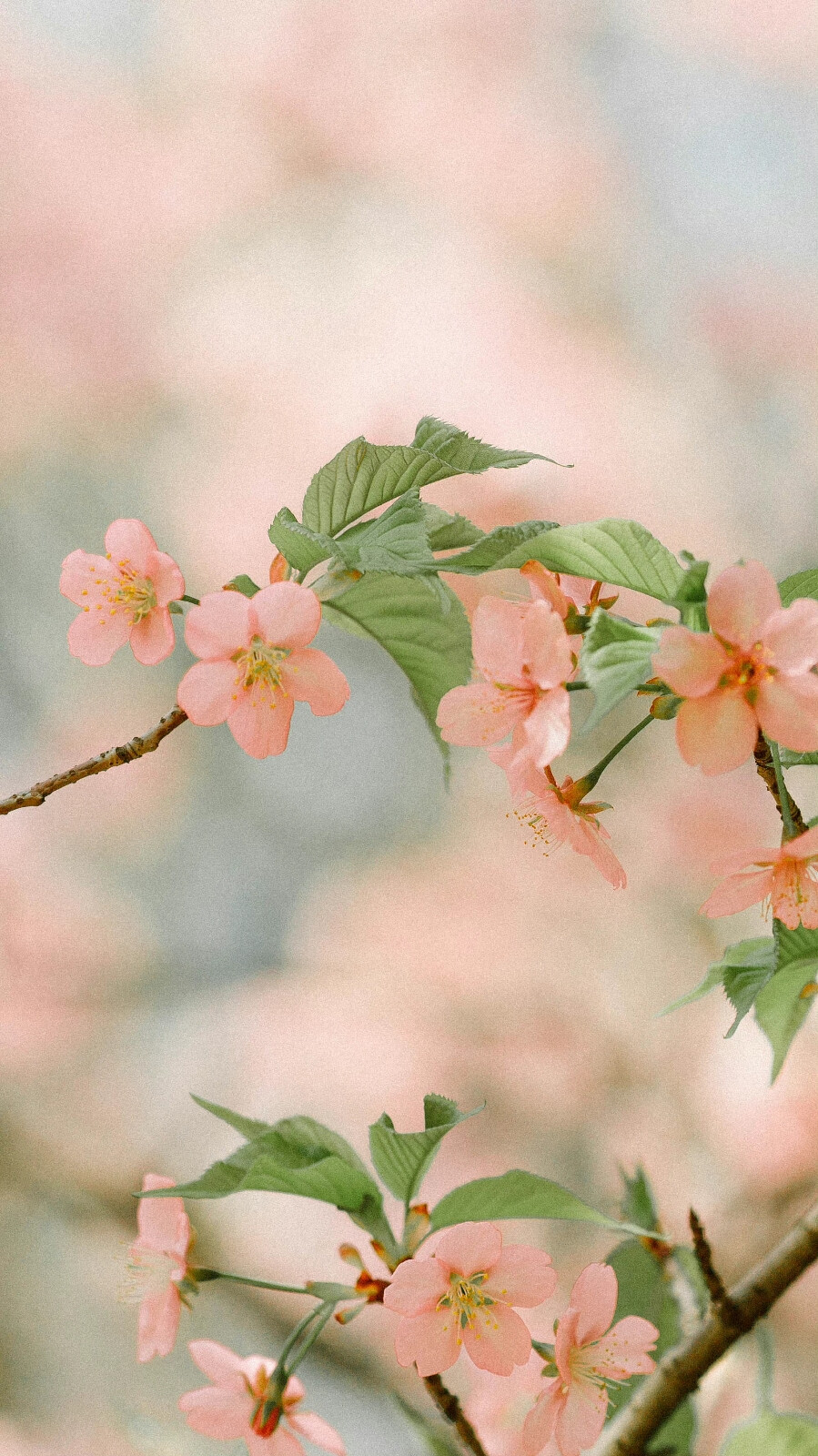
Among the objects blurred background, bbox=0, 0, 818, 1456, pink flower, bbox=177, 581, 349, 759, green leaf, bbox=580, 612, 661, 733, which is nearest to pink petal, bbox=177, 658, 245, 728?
pink flower, bbox=177, 581, 349, 759

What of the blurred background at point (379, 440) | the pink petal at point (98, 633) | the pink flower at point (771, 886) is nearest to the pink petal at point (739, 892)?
the pink flower at point (771, 886)

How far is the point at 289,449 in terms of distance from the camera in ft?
3.55

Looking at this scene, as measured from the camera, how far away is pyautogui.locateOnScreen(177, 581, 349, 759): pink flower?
35 centimetres

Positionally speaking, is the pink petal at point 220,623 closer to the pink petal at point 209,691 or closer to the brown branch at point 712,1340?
the pink petal at point 209,691

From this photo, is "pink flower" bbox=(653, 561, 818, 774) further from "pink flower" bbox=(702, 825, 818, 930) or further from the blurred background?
the blurred background

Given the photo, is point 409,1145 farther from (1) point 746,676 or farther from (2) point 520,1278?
(1) point 746,676

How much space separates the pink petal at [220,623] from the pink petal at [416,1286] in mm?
213

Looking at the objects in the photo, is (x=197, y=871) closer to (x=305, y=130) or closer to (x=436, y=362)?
(x=436, y=362)

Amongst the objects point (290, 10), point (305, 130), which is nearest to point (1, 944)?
point (305, 130)

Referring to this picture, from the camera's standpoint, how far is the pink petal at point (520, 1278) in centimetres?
39

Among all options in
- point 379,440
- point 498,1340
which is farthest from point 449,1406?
point 379,440

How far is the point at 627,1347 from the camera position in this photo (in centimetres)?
41

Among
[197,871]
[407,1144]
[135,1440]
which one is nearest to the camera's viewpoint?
[407,1144]

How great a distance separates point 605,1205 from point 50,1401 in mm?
508
